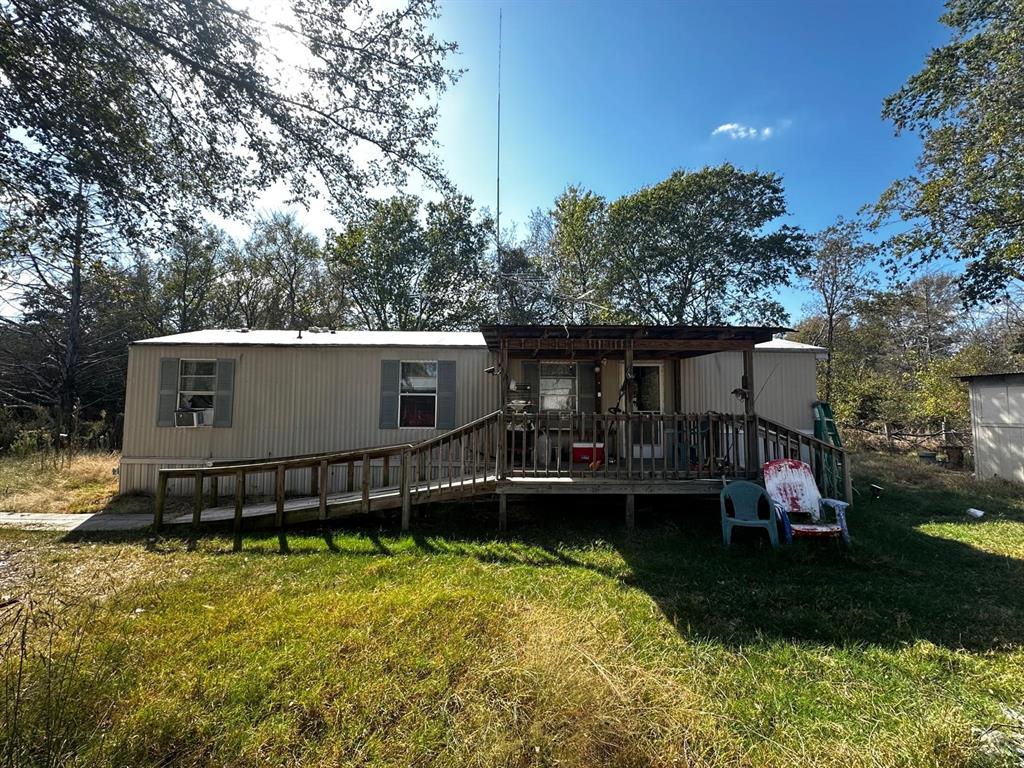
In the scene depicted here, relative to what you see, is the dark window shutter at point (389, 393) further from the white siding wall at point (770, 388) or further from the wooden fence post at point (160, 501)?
the white siding wall at point (770, 388)

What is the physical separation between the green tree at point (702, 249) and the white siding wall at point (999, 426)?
905 cm

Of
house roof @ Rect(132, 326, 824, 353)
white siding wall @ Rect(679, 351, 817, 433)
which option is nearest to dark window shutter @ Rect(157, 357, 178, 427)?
house roof @ Rect(132, 326, 824, 353)

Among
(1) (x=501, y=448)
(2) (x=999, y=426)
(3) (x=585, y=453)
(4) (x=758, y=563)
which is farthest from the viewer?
(2) (x=999, y=426)

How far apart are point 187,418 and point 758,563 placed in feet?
32.5

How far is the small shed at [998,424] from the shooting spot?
9.23m

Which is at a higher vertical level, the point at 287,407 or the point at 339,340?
the point at 339,340

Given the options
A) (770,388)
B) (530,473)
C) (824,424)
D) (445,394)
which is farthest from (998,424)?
(445,394)

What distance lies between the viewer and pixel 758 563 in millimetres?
4695

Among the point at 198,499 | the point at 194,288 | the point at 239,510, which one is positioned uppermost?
the point at 194,288

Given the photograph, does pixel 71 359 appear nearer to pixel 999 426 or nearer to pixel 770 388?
pixel 770 388

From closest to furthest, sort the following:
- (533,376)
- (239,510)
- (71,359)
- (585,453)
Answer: (239,510), (585,453), (533,376), (71,359)

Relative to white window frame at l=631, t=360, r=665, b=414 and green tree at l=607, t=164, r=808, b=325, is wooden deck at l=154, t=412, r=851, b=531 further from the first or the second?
green tree at l=607, t=164, r=808, b=325

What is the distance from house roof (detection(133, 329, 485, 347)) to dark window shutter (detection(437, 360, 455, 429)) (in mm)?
439

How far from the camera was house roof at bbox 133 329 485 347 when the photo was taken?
8.58m
